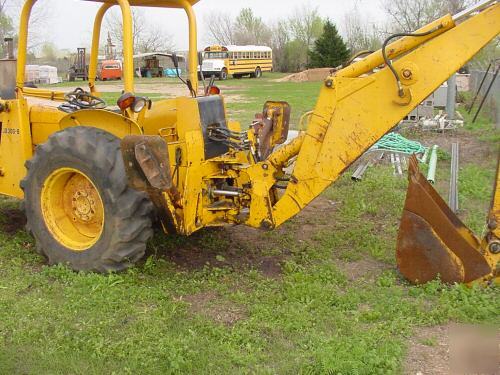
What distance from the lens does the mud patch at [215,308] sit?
14.0 feet

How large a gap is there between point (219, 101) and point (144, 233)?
1.48 meters

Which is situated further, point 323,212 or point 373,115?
point 323,212

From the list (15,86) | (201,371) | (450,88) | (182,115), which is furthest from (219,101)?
(450,88)

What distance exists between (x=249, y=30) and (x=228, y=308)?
238ft

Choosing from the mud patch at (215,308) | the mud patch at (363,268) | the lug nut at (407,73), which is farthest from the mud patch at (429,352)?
the lug nut at (407,73)

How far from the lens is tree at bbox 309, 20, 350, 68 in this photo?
4466 cm

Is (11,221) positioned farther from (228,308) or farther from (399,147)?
(399,147)

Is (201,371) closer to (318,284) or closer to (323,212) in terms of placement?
(318,284)

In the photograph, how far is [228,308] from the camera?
14.5 feet

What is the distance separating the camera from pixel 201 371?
11.7 ft

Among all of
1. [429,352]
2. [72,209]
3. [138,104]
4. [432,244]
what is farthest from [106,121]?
[429,352]

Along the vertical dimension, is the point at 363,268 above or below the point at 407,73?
below

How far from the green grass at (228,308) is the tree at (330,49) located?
40.8 meters

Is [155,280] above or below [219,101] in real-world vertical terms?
below
